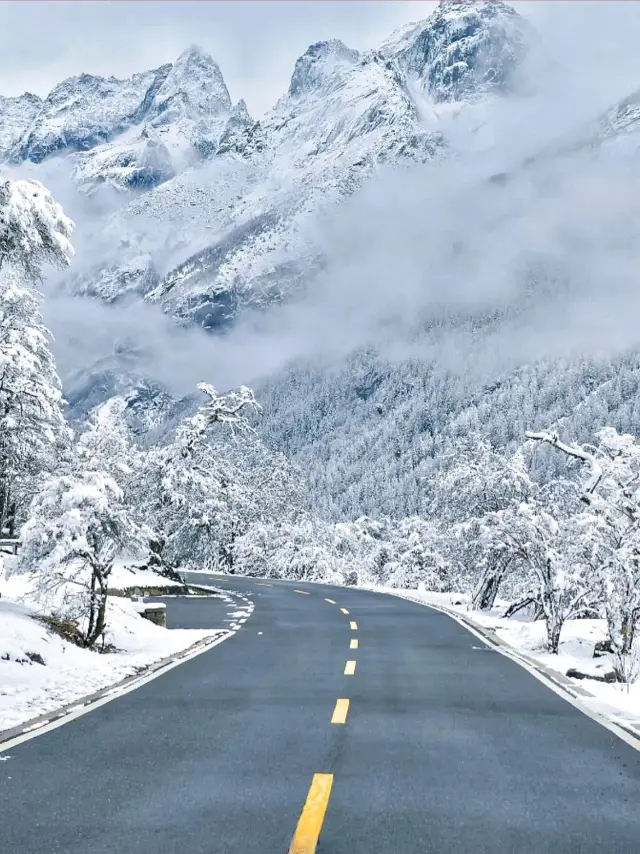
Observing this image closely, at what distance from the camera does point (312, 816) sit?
5.79 meters

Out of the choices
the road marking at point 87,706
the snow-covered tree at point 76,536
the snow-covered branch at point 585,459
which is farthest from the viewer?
the snow-covered branch at point 585,459

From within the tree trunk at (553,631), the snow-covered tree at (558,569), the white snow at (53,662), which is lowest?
the white snow at (53,662)

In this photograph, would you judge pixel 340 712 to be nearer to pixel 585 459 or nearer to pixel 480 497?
pixel 585 459

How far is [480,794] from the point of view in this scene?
21.2 feet

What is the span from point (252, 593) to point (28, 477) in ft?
56.1

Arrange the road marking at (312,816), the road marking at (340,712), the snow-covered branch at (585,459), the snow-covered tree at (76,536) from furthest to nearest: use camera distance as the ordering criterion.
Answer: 1. the snow-covered branch at (585,459)
2. the snow-covered tree at (76,536)
3. the road marking at (340,712)
4. the road marking at (312,816)

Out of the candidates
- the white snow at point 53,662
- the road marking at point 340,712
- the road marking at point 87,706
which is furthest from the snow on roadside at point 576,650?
the white snow at point 53,662

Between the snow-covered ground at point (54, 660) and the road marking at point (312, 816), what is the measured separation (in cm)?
393

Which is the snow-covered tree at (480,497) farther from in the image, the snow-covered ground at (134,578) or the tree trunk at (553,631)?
the snow-covered ground at (134,578)

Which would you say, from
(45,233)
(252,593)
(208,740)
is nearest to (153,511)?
(252,593)

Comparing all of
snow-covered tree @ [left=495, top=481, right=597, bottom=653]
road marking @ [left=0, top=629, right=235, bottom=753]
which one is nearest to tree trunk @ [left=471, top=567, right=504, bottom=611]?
snow-covered tree @ [left=495, top=481, right=597, bottom=653]

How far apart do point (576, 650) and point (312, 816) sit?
1401cm

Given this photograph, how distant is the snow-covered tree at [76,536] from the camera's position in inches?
597

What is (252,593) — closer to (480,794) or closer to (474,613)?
(474,613)
